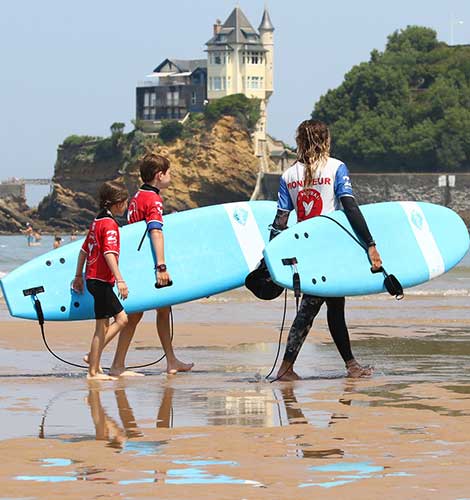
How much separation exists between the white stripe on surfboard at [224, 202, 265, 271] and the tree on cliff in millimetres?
94809

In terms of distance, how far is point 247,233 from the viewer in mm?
7992

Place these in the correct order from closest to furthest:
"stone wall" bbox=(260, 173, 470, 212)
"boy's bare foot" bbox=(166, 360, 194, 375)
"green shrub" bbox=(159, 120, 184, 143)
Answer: "boy's bare foot" bbox=(166, 360, 194, 375)
"stone wall" bbox=(260, 173, 470, 212)
"green shrub" bbox=(159, 120, 184, 143)

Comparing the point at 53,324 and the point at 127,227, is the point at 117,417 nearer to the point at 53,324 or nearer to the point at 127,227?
the point at 127,227

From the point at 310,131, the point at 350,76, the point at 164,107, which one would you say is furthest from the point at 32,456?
the point at 164,107

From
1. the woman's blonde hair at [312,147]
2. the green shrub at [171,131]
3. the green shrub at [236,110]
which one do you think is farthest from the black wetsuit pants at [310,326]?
the green shrub at [171,131]

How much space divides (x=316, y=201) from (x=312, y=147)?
289 millimetres

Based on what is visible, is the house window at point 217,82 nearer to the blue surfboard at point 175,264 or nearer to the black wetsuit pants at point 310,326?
the blue surfboard at point 175,264

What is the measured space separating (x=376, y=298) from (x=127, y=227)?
896 cm

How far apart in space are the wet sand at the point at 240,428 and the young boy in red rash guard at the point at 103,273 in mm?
228

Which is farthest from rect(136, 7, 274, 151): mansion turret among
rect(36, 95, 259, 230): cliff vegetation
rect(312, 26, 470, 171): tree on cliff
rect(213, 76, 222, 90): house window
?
rect(312, 26, 470, 171): tree on cliff

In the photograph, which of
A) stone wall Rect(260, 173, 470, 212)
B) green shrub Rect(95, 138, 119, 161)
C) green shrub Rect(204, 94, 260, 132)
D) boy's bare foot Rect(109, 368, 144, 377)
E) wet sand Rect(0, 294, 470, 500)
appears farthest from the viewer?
green shrub Rect(95, 138, 119, 161)

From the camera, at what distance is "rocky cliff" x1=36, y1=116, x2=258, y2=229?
360ft

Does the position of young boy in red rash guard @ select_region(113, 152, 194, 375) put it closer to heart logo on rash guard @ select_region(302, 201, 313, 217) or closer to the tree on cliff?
heart logo on rash guard @ select_region(302, 201, 313, 217)

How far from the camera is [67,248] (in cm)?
784
